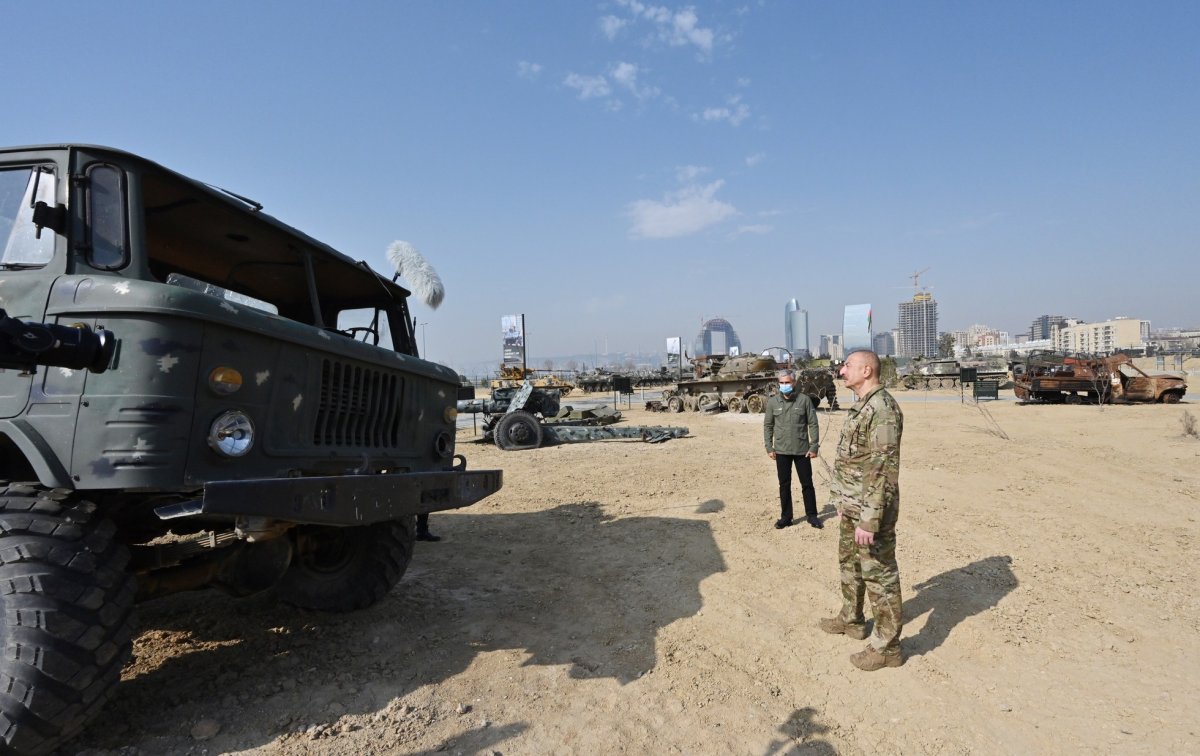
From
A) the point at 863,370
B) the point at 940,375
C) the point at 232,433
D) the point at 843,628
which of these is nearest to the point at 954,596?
the point at 843,628

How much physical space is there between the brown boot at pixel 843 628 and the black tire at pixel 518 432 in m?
9.76

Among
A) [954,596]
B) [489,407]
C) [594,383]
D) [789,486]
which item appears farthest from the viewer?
[594,383]

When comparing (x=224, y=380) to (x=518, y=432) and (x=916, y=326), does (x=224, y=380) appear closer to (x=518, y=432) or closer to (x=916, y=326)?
(x=518, y=432)

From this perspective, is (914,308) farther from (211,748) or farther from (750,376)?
(211,748)

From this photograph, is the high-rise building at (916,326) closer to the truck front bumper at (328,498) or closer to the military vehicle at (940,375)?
the military vehicle at (940,375)

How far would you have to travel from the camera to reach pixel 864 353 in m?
3.78

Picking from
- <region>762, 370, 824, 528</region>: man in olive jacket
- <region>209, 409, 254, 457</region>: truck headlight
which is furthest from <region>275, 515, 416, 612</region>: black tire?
<region>762, 370, 824, 528</region>: man in olive jacket

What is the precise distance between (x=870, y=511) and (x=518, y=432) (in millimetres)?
10373

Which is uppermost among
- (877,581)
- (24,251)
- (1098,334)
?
(1098,334)

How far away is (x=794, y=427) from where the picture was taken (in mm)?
6430

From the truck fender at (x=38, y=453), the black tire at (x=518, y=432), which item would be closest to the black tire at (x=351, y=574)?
the truck fender at (x=38, y=453)

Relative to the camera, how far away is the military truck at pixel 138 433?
2.28 meters

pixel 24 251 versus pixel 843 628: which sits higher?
pixel 24 251

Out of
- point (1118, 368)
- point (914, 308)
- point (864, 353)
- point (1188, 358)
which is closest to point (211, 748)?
point (864, 353)
